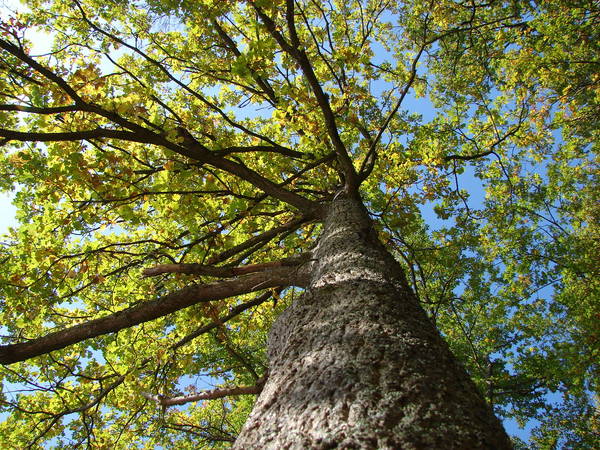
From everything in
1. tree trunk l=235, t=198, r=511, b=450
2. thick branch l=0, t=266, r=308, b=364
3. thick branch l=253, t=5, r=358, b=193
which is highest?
thick branch l=253, t=5, r=358, b=193

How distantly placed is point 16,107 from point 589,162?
47.7 feet

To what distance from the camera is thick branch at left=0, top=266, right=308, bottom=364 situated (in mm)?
2117

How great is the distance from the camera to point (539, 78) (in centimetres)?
Answer: 743

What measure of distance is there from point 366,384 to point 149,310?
1.76m

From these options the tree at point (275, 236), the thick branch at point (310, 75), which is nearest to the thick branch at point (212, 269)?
the tree at point (275, 236)

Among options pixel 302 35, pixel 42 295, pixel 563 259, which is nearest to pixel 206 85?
pixel 302 35

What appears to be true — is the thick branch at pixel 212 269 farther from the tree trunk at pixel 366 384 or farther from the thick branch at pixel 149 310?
the tree trunk at pixel 366 384

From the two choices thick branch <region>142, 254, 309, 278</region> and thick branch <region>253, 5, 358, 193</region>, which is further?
thick branch <region>253, 5, 358, 193</region>

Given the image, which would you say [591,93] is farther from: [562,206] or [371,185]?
[371,185]

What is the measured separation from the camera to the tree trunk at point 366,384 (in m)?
0.90

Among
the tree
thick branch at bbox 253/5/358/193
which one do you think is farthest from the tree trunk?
thick branch at bbox 253/5/358/193

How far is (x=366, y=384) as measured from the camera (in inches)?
42.9

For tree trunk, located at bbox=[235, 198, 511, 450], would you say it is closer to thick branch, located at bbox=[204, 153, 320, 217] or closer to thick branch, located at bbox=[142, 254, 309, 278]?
thick branch, located at bbox=[142, 254, 309, 278]

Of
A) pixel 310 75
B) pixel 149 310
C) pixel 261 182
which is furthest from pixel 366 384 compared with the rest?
pixel 310 75
